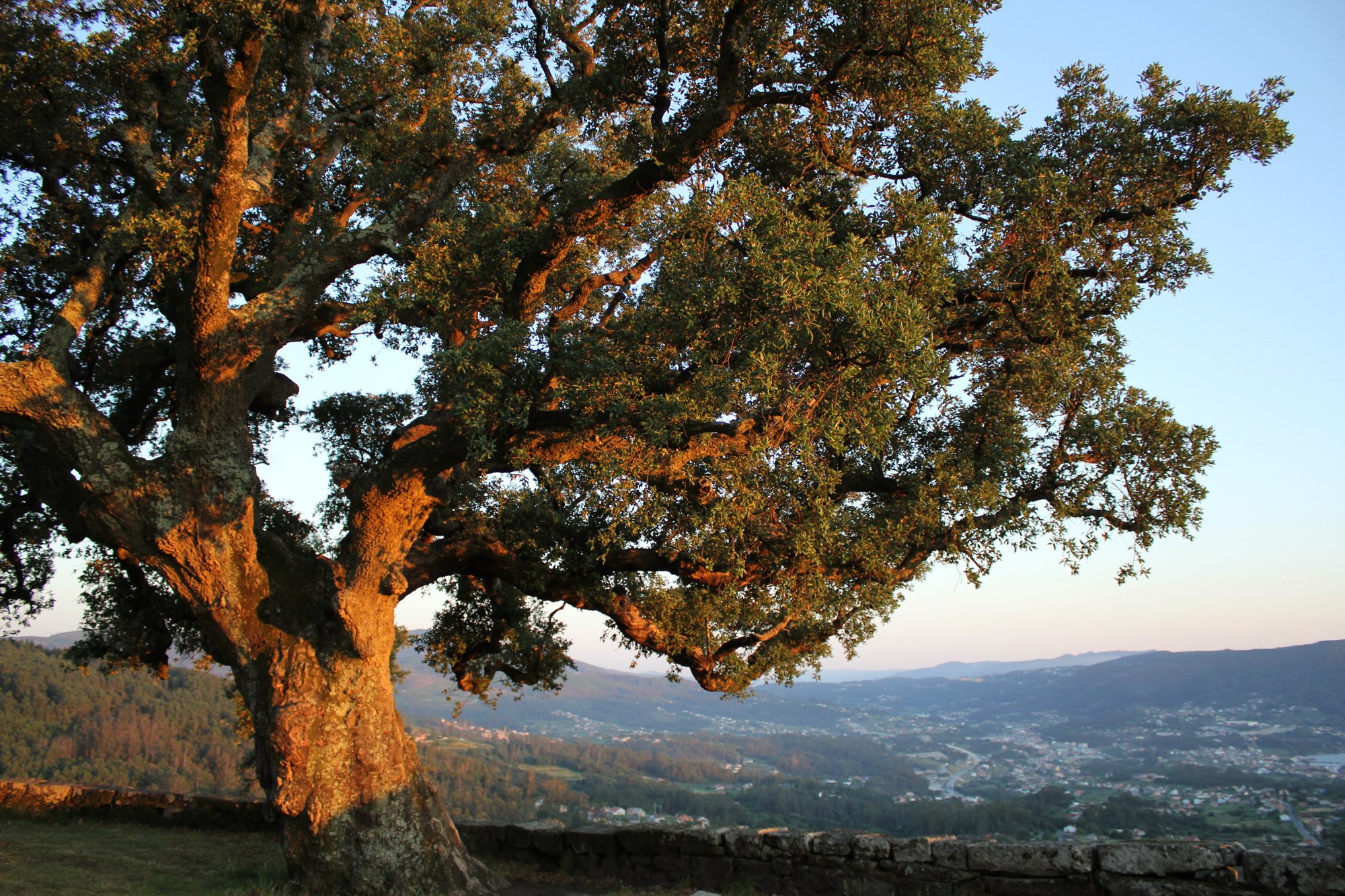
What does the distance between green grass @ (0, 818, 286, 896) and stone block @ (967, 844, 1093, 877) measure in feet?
25.1

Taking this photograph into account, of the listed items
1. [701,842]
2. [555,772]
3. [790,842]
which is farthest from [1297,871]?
[555,772]

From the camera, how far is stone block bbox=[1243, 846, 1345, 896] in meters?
6.74

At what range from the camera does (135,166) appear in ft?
32.8

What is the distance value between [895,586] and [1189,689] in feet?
352

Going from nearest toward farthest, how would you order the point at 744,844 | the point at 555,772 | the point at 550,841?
the point at 744,844 → the point at 550,841 → the point at 555,772

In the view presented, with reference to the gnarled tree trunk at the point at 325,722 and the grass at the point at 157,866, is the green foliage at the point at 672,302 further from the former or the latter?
the grass at the point at 157,866

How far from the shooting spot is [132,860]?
9.64 meters

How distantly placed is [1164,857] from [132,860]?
40.3 feet

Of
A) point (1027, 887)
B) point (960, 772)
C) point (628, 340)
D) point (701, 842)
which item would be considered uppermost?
point (628, 340)

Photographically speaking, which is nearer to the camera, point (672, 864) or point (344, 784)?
point (344, 784)

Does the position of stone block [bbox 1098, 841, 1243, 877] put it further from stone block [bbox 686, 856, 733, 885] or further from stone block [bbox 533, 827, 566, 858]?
stone block [bbox 533, 827, 566, 858]

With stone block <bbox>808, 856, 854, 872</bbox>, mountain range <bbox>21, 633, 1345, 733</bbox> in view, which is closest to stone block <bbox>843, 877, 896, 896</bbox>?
stone block <bbox>808, 856, 854, 872</bbox>

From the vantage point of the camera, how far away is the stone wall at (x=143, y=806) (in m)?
12.9

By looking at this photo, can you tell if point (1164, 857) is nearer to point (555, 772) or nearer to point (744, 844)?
point (744, 844)
